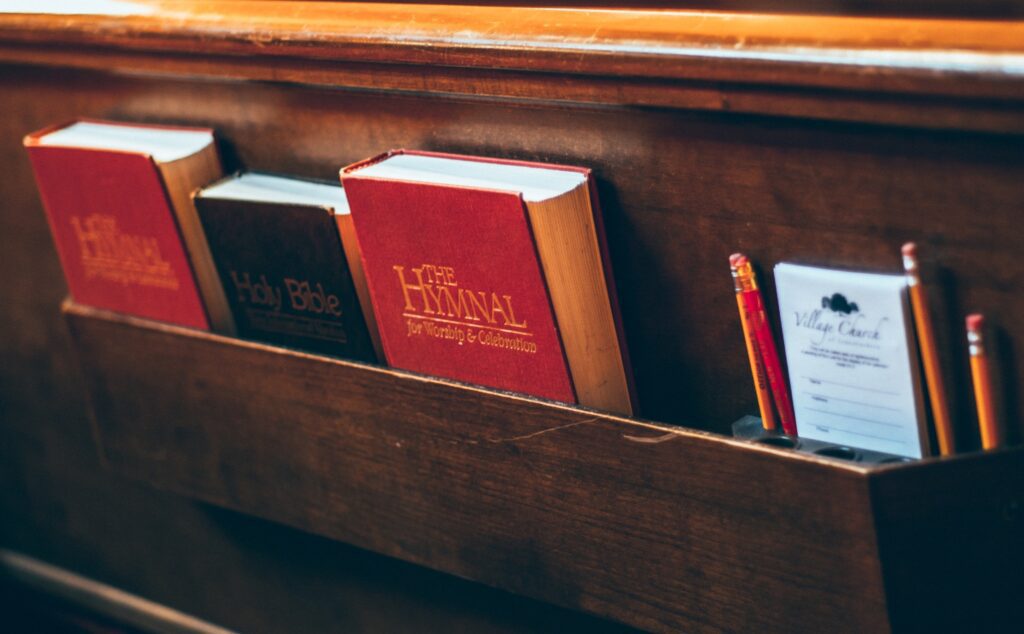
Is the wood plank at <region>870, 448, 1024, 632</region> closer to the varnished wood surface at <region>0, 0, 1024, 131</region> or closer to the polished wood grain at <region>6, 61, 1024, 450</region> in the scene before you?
the polished wood grain at <region>6, 61, 1024, 450</region>

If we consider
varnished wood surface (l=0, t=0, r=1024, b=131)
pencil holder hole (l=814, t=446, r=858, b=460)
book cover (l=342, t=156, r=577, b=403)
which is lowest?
pencil holder hole (l=814, t=446, r=858, b=460)

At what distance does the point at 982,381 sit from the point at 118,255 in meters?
0.93

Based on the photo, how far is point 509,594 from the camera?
125 centimetres

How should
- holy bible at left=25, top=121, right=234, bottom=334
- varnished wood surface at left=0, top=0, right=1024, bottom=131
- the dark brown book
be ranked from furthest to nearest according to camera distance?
holy bible at left=25, top=121, right=234, bottom=334
the dark brown book
varnished wood surface at left=0, top=0, right=1024, bottom=131

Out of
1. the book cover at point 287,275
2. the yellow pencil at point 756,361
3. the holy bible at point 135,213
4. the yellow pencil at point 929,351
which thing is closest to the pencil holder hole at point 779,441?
the yellow pencil at point 756,361

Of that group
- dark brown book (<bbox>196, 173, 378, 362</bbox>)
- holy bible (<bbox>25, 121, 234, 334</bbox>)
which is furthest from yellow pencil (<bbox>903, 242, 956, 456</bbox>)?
holy bible (<bbox>25, 121, 234, 334</bbox>)

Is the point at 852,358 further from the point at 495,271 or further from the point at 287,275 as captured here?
the point at 287,275

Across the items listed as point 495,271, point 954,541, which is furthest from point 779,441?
point 495,271

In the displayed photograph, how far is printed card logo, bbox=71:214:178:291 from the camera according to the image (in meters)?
1.33

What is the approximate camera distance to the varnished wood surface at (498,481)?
892mm

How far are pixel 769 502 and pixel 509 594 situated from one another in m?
0.43

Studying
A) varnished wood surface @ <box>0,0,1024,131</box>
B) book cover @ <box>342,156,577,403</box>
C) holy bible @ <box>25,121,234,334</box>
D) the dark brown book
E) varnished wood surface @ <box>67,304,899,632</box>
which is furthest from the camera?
holy bible @ <box>25,121,234,334</box>

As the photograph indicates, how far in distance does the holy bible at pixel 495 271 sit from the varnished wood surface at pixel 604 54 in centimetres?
8

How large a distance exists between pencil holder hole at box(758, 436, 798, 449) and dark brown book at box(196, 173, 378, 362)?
414 millimetres
